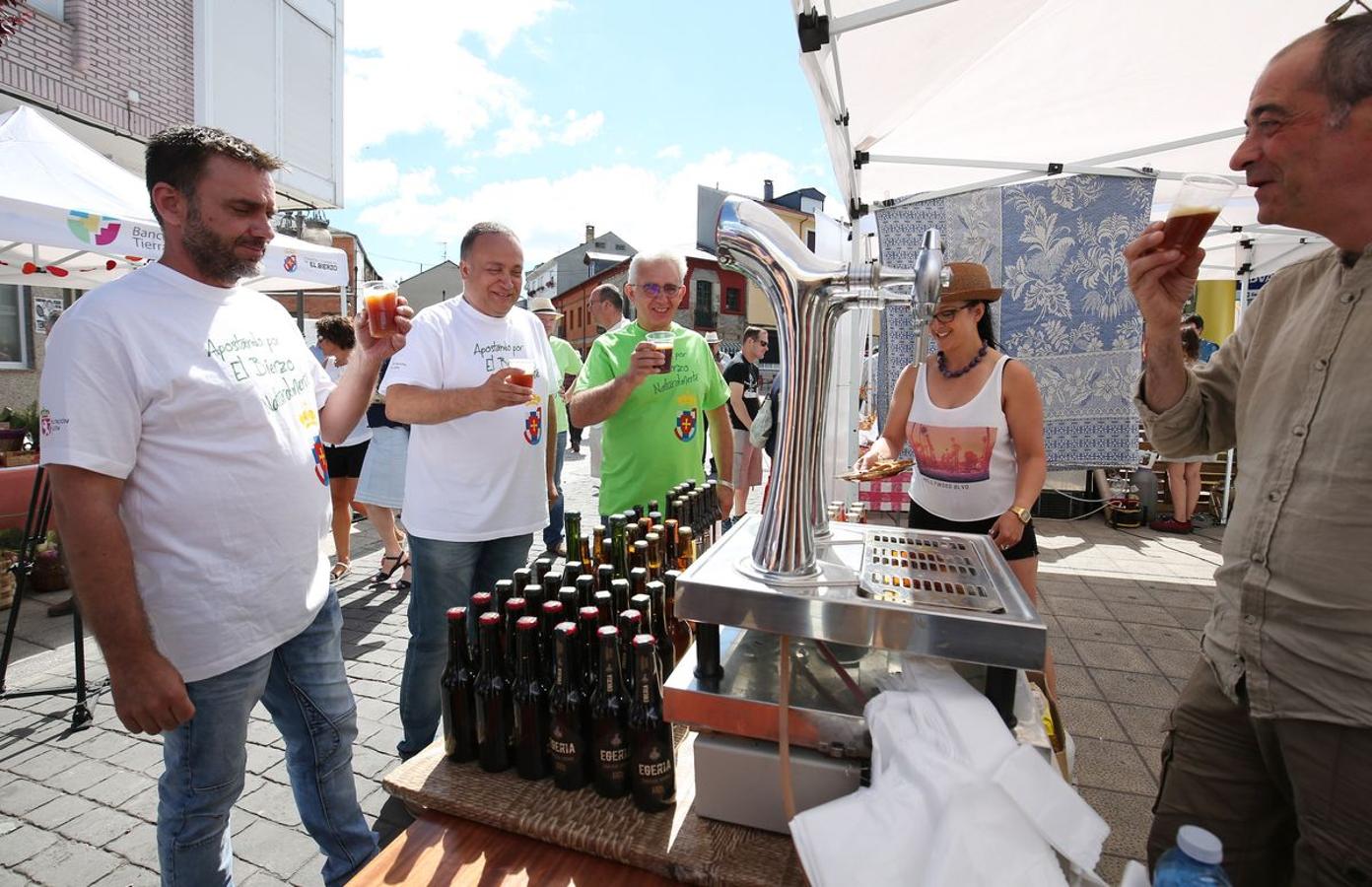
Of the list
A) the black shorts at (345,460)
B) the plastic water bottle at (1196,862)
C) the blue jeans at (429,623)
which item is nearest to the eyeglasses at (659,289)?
the blue jeans at (429,623)

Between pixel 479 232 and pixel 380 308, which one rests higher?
pixel 479 232

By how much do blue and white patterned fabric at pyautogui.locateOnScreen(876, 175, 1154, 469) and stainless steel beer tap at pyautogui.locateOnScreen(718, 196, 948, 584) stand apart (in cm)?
415

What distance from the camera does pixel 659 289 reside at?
284 cm

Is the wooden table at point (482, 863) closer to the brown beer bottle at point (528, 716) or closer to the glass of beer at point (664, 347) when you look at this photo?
the brown beer bottle at point (528, 716)

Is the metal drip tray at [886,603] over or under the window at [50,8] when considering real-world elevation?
under

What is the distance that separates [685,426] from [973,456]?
123cm

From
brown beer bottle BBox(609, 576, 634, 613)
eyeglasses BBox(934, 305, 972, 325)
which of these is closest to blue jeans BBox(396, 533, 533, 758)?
brown beer bottle BBox(609, 576, 634, 613)

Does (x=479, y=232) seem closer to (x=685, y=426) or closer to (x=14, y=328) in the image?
(x=685, y=426)

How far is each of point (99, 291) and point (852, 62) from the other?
3562 millimetres

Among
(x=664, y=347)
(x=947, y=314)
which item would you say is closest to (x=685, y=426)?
(x=664, y=347)

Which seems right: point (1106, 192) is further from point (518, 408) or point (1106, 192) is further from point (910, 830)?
point (910, 830)

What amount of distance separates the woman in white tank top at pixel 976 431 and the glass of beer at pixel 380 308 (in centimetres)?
174

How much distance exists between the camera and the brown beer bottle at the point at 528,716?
132 cm

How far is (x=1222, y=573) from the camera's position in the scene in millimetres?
1386
